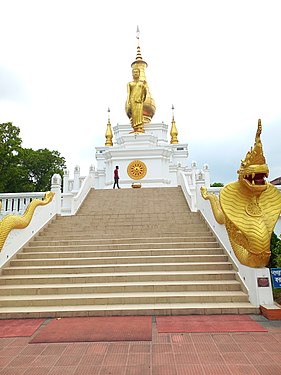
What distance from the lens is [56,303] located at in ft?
18.1

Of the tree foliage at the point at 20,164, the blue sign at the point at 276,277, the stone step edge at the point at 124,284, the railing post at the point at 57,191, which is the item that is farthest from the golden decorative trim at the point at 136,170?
the blue sign at the point at 276,277

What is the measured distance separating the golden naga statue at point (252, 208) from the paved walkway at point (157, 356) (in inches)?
56.4

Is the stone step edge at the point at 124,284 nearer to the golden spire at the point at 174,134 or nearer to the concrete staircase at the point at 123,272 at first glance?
the concrete staircase at the point at 123,272

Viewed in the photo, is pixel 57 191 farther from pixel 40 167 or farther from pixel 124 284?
pixel 40 167

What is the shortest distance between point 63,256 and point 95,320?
2.66 metres

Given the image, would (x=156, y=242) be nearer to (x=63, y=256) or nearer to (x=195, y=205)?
(x=63, y=256)

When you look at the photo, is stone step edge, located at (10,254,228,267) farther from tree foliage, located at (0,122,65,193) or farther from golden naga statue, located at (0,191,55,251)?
tree foliage, located at (0,122,65,193)

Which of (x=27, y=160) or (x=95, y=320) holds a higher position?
(x=27, y=160)

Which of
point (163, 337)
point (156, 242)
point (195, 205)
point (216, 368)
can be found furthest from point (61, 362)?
point (195, 205)

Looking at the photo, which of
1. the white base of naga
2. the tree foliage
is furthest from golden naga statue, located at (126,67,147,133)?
the tree foliage

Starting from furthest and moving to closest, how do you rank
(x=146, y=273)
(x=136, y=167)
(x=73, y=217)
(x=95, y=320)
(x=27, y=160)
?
1. (x=27, y=160)
2. (x=136, y=167)
3. (x=73, y=217)
4. (x=146, y=273)
5. (x=95, y=320)

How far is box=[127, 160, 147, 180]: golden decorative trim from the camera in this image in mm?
20438

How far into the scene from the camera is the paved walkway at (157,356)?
3.35 meters

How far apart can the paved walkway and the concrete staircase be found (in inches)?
41.4
